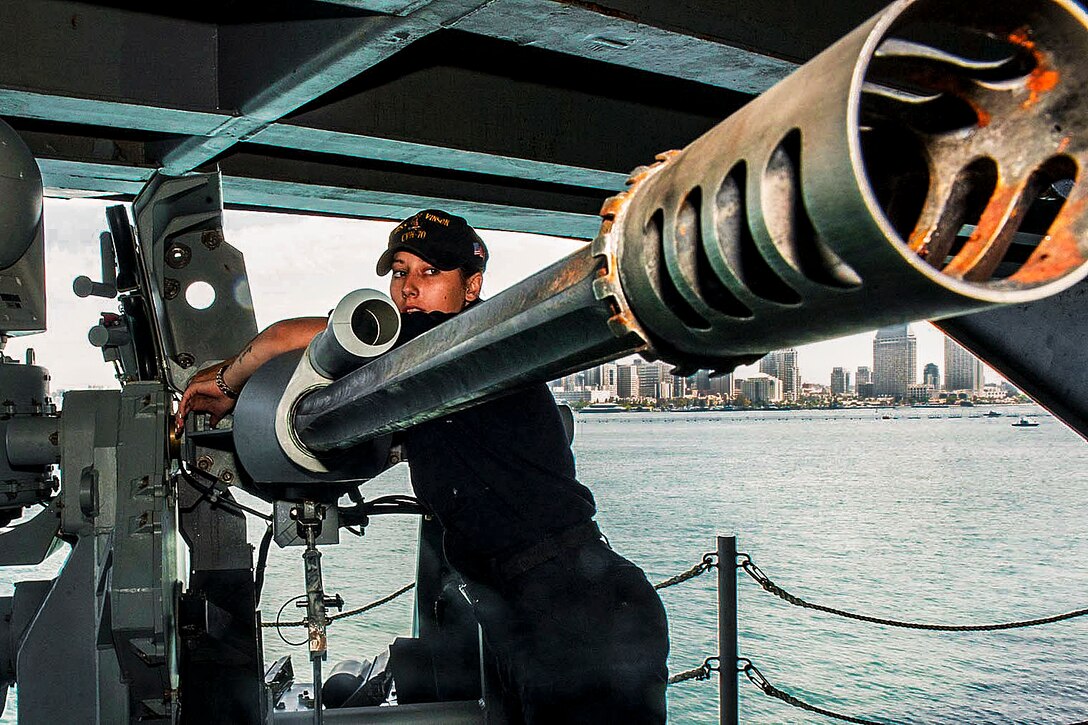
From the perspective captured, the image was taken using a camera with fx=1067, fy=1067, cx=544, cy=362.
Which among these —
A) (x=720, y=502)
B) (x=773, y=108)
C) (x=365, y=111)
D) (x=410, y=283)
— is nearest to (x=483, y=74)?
(x=365, y=111)

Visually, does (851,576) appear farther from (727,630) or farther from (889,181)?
(889,181)

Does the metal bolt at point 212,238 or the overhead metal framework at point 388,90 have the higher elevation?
the overhead metal framework at point 388,90

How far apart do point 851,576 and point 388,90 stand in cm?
1445

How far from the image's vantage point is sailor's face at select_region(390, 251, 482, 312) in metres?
2.87

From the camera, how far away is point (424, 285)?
288 cm

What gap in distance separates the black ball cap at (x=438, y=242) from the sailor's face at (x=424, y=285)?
1.0 inches

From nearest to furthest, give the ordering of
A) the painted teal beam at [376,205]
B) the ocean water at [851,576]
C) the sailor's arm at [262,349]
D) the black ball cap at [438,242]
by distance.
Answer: the sailor's arm at [262,349] → the black ball cap at [438,242] → the painted teal beam at [376,205] → the ocean water at [851,576]

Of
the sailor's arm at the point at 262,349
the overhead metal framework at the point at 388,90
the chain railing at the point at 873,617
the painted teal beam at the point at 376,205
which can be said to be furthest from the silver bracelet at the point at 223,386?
the chain railing at the point at 873,617

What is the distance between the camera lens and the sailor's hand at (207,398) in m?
2.66

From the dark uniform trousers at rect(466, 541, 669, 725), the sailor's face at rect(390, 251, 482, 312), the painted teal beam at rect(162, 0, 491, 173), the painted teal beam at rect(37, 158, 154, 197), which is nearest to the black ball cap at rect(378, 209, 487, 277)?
the sailor's face at rect(390, 251, 482, 312)

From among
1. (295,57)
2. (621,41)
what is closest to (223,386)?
(295,57)

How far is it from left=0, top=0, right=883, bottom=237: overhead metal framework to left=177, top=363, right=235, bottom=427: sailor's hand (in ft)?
3.00

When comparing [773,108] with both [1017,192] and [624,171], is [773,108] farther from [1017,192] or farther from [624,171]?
[624,171]

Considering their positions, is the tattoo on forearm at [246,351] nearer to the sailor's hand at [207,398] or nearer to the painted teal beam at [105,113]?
the sailor's hand at [207,398]
